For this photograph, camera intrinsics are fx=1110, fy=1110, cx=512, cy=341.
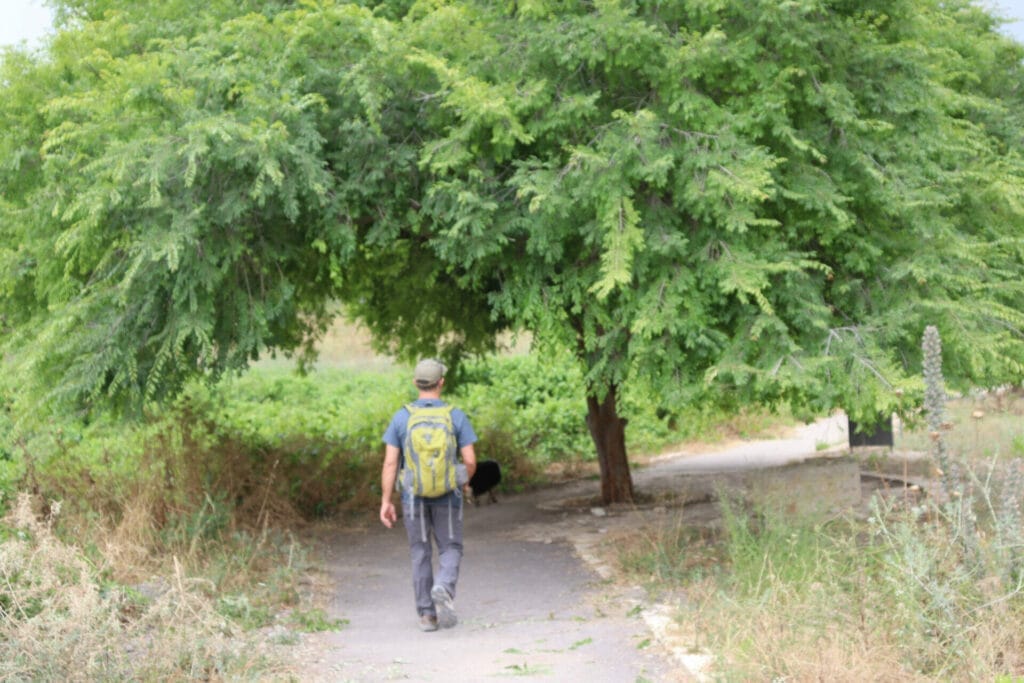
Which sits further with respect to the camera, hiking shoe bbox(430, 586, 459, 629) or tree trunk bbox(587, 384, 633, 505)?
tree trunk bbox(587, 384, 633, 505)

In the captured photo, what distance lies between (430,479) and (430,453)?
6.8 inches

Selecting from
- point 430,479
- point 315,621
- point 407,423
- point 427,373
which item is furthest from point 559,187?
point 315,621

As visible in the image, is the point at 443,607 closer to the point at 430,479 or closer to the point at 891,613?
the point at 430,479

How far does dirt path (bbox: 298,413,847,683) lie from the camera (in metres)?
6.38

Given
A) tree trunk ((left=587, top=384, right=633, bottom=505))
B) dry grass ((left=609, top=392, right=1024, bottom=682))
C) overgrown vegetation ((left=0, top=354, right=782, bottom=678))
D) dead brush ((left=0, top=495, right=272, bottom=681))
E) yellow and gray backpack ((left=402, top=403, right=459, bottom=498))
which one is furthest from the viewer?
tree trunk ((left=587, top=384, right=633, bottom=505))

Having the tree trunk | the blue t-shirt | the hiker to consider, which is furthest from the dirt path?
the blue t-shirt

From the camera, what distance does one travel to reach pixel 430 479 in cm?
724

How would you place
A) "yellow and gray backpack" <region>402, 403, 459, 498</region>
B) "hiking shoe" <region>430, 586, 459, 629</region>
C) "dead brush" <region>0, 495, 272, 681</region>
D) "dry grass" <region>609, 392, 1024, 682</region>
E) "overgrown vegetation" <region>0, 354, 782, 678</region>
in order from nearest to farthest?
1. "dry grass" <region>609, 392, 1024, 682</region>
2. "dead brush" <region>0, 495, 272, 681</region>
3. "overgrown vegetation" <region>0, 354, 782, 678</region>
4. "yellow and gray backpack" <region>402, 403, 459, 498</region>
5. "hiking shoe" <region>430, 586, 459, 629</region>

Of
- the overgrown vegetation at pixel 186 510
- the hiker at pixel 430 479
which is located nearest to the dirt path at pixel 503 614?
the hiker at pixel 430 479

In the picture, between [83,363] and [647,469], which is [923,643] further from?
[647,469]

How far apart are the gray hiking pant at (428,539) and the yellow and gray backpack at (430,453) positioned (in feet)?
0.54

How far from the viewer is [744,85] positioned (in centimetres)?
815

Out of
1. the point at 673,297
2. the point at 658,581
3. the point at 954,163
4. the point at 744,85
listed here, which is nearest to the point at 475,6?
the point at 744,85

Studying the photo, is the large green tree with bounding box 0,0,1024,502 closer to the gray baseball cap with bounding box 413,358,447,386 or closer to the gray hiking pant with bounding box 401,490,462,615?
the gray baseball cap with bounding box 413,358,447,386
